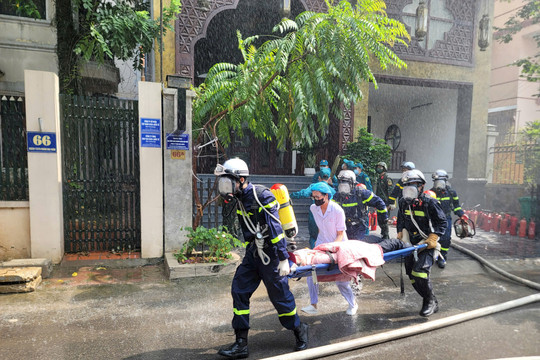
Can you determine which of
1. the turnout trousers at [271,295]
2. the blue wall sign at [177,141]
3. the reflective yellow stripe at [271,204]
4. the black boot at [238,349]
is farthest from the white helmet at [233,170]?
the blue wall sign at [177,141]

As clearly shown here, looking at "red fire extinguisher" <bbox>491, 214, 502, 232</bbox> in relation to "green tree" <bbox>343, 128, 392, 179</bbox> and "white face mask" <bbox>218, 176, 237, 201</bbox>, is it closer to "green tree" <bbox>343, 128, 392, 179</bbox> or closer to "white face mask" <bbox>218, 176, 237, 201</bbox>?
"green tree" <bbox>343, 128, 392, 179</bbox>

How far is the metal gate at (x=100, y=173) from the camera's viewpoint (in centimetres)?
638

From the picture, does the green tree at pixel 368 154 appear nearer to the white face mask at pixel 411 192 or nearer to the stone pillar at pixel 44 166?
the white face mask at pixel 411 192

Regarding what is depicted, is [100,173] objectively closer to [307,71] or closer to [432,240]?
[307,71]

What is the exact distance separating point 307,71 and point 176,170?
10.0 feet

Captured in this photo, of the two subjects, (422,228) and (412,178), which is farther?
(422,228)

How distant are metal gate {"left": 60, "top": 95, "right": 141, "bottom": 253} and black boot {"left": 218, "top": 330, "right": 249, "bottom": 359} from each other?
3.93 m

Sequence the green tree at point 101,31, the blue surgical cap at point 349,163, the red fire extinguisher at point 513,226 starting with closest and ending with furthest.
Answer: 1. the green tree at point 101,31
2. the blue surgical cap at point 349,163
3. the red fire extinguisher at point 513,226

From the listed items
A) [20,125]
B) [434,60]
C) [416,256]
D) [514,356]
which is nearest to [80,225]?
[20,125]

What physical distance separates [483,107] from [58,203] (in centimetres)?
1476

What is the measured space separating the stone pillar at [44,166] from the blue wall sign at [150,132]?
55.7 inches

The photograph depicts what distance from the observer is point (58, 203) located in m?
6.09

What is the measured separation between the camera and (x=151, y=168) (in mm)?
6477

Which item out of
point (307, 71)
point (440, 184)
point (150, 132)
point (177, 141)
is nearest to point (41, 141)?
point (150, 132)
